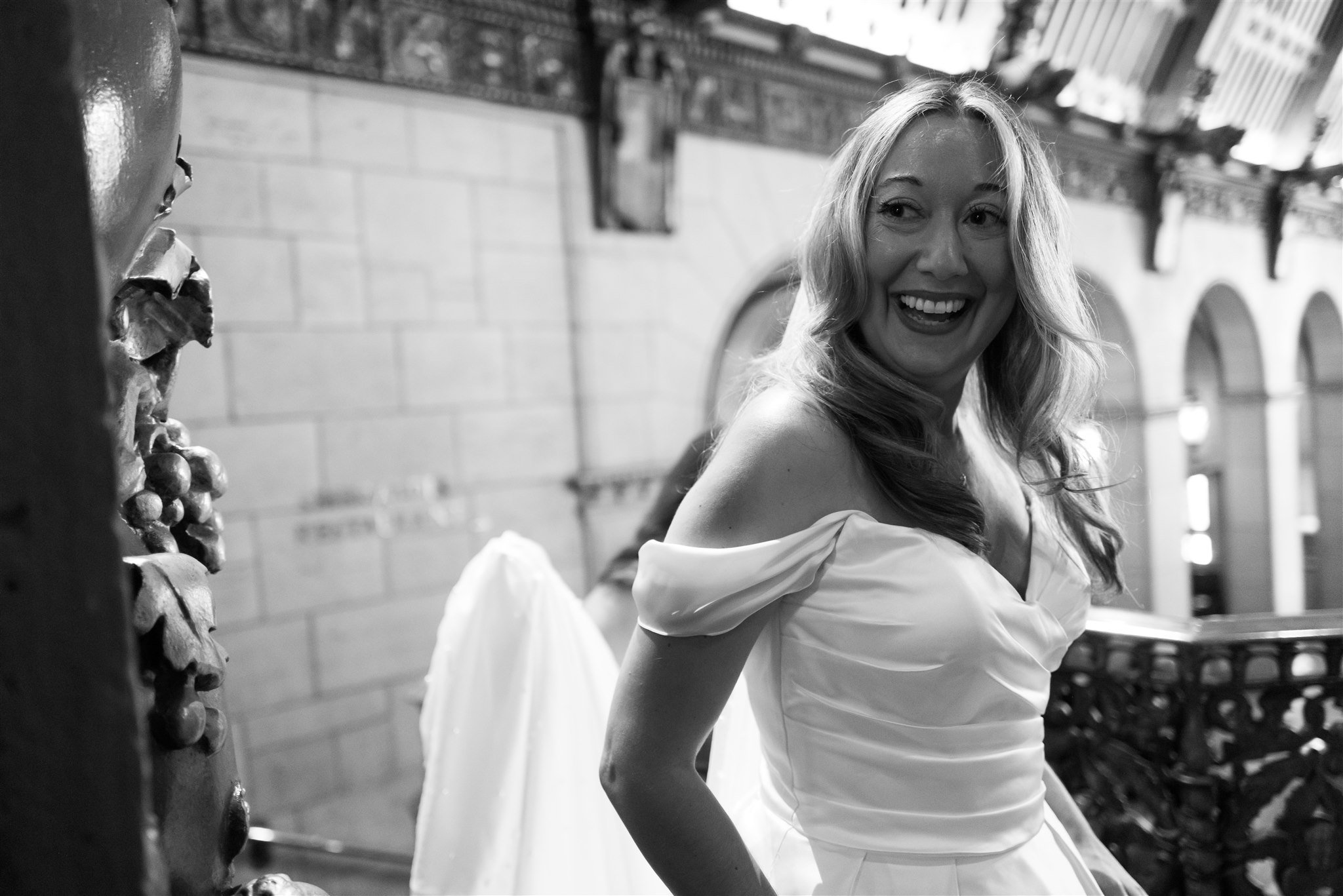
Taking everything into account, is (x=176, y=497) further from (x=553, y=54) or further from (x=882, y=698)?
(x=553, y=54)

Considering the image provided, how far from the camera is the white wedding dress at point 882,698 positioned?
111 cm

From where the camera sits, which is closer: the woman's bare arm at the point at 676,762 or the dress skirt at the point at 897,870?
the woman's bare arm at the point at 676,762

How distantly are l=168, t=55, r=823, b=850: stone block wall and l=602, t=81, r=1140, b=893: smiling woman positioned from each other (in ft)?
9.84

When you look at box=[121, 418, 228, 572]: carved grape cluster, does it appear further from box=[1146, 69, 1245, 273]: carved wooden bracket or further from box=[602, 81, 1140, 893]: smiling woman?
box=[1146, 69, 1245, 273]: carved wooden bracket

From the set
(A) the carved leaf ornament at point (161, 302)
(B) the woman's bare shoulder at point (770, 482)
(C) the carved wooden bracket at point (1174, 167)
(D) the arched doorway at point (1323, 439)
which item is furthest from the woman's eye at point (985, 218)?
(D) the arched doorway at point (1323, 439)


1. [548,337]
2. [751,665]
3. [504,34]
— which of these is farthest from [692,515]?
[504,34]

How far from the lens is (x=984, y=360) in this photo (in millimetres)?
1573

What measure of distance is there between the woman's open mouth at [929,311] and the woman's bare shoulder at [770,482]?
0.19m

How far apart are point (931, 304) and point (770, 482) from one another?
33 centimetres

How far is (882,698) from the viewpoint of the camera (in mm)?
1172

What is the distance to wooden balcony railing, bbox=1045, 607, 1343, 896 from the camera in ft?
6.97

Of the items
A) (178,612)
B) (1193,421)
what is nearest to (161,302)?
(178,612)

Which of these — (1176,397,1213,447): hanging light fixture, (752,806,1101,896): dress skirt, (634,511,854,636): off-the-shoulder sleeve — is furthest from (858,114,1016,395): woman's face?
(1176,397,1213,447): hanging light fixture

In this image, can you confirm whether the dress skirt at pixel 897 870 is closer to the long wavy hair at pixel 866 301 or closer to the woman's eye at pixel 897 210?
the long wavy hair at pixel 866 301
